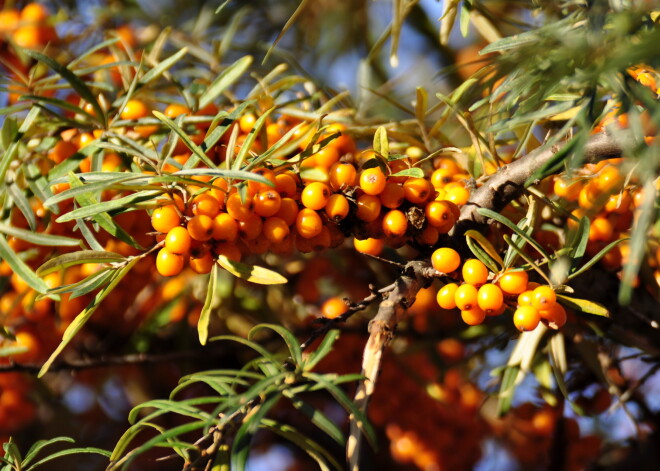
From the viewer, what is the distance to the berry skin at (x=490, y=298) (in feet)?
2.46

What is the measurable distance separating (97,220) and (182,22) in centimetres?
119

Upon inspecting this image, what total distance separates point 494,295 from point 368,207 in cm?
18

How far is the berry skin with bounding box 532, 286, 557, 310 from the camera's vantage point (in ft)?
2.42

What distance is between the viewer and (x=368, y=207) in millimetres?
797

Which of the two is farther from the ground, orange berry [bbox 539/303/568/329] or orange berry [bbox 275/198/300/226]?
orange berry [bbox 275/198/300/226]

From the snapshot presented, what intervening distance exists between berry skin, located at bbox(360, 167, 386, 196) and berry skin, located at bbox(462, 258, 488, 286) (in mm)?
136

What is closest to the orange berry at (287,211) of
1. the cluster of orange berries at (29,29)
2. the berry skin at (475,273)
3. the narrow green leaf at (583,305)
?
the berry skin at (475,273)

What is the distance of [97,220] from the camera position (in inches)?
31.1

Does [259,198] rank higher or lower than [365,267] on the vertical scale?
higher

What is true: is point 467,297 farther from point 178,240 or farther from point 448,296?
point 178,240

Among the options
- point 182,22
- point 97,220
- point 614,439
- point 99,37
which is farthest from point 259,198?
point 614,439

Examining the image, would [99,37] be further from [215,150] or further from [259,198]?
[259,198]

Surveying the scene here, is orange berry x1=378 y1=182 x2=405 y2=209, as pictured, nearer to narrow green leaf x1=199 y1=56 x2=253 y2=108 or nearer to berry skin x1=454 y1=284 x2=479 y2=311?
berry skin x1=454 y1=284 x2=479 y2=311

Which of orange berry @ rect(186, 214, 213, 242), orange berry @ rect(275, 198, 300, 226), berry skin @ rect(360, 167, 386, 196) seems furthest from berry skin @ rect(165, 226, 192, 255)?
berry skin @ rect(360, 167, 386, 196)
